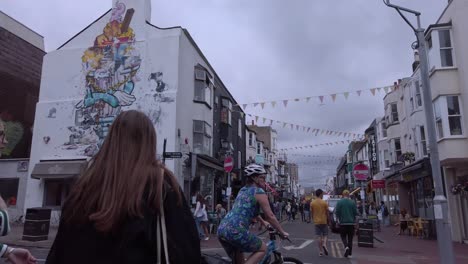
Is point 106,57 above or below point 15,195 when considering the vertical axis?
above

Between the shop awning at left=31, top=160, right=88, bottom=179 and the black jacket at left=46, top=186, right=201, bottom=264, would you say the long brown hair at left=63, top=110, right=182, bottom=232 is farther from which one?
the shop awning at left=31, top=160, right=88, bottom=179

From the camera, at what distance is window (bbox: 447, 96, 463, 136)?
713 inches

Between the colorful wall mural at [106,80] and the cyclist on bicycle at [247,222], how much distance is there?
18006mm

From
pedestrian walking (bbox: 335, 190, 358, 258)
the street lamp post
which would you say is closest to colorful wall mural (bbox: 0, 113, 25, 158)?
pedestrian walking (bbox: 335, 190, 358, 258)

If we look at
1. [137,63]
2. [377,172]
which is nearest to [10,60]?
[137,63]

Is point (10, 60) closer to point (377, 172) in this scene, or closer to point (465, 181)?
point (465, 181)

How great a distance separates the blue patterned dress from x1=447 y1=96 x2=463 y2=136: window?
15.7 metres

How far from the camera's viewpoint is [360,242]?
15.0 metres

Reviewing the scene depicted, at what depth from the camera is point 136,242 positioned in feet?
6.31

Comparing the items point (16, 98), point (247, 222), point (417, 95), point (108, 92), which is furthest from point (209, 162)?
point (247, 222)

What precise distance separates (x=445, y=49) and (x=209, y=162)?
14.7 meters

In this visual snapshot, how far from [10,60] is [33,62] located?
85.6 inches

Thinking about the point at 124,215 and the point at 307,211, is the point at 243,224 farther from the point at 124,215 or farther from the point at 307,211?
the point at 307,211

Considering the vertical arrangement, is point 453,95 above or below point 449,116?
above
